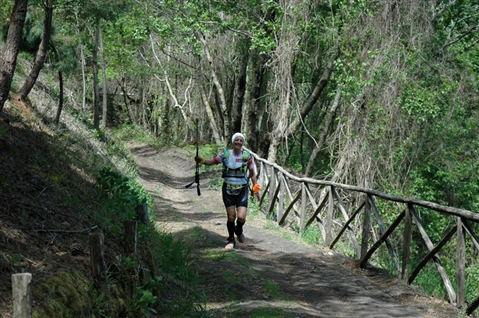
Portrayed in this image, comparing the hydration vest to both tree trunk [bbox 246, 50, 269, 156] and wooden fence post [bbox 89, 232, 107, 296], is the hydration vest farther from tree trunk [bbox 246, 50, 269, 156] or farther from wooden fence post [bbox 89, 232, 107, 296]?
tree trunk [bbox 246, 50, 269, 156]

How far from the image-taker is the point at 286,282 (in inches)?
346

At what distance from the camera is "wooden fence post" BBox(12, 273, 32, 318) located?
3.11 m

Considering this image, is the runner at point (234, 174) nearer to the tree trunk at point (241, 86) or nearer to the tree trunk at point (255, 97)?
the tree trunk at point (255, 97)

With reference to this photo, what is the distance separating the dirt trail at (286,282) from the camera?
287 inches

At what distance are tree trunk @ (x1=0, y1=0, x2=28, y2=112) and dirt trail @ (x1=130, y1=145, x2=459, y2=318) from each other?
12.5ft

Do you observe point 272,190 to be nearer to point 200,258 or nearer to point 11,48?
point 200,258

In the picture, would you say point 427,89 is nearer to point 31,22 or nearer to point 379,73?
point 379,73

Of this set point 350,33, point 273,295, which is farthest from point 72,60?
point 273,295

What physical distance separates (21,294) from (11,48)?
6504mm

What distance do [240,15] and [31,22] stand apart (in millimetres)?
7901

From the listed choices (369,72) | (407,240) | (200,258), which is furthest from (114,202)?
(369,72)

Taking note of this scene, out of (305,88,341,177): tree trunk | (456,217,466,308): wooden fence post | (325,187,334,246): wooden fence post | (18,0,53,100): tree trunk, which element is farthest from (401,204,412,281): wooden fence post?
(305,88,341,177): tree trunk

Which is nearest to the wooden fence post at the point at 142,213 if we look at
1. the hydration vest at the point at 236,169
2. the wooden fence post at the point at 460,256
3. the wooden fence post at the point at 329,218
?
the hydration vest at the point at 236,169

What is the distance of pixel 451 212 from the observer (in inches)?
292
